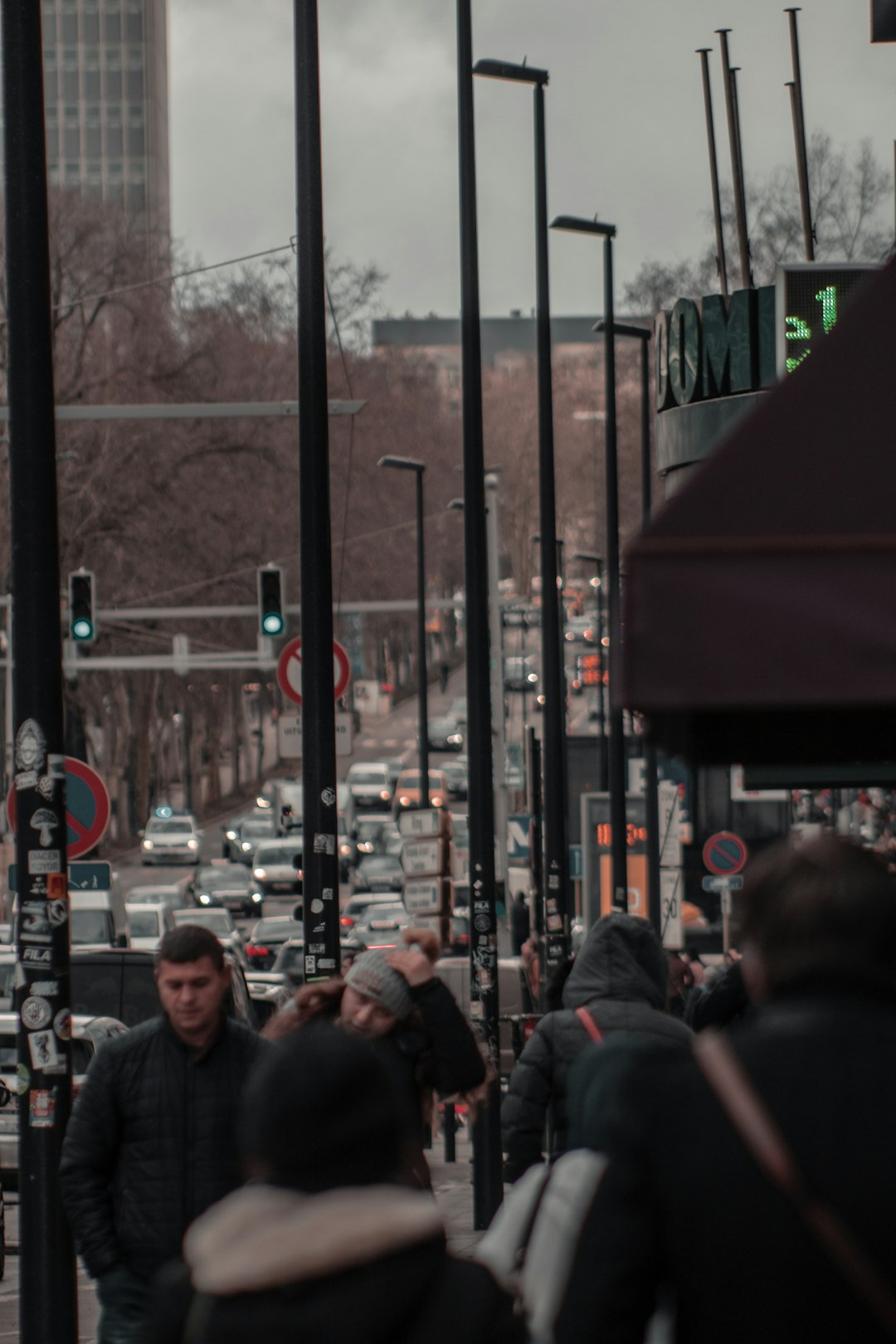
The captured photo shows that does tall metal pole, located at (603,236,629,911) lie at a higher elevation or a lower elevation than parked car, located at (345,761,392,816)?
higher

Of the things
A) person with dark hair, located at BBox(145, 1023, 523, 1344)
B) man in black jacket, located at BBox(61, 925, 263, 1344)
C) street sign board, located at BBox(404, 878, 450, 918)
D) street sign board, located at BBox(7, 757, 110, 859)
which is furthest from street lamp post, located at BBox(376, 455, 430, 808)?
person with dark hair, located at BBox(145, 1023, 523, 1344)

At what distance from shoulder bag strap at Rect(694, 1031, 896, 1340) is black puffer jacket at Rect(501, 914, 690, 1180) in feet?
11.0

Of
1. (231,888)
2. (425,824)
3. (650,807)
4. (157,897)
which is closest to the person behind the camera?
(425,824)

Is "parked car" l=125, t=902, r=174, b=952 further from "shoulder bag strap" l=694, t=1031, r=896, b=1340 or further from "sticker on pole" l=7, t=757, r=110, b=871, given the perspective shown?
"shoulder bag strap" l=694, t=1031, r=896, b=1340

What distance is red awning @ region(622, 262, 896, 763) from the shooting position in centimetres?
382

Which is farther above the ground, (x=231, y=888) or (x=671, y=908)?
(x=671, y=908)

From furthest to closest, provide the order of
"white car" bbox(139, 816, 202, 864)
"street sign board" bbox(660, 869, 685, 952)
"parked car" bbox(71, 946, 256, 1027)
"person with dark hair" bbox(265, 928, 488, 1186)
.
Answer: "white car" bbox(139, 816, 202, 864)
"street sign board" bbox(660, 869, 685, 952)
"parked car" bbox(71, 946, 256, 1027)
"person with dark hair" bbox(265, 928, 488, 1186)

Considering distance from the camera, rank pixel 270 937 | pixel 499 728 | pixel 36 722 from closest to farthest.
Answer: pixel 36 722
pixel 499 728
pixel 270 937

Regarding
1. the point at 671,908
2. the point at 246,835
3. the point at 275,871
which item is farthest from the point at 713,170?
the point at 246,835

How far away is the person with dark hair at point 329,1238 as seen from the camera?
2.82m

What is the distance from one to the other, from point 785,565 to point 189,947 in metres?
2.60

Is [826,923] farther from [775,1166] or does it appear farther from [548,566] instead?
[548,566]

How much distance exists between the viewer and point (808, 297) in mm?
12273

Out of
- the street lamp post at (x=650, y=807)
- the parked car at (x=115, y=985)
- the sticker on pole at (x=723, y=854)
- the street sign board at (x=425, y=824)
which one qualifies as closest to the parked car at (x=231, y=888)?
the street lamp post at (x=650, y=807)
